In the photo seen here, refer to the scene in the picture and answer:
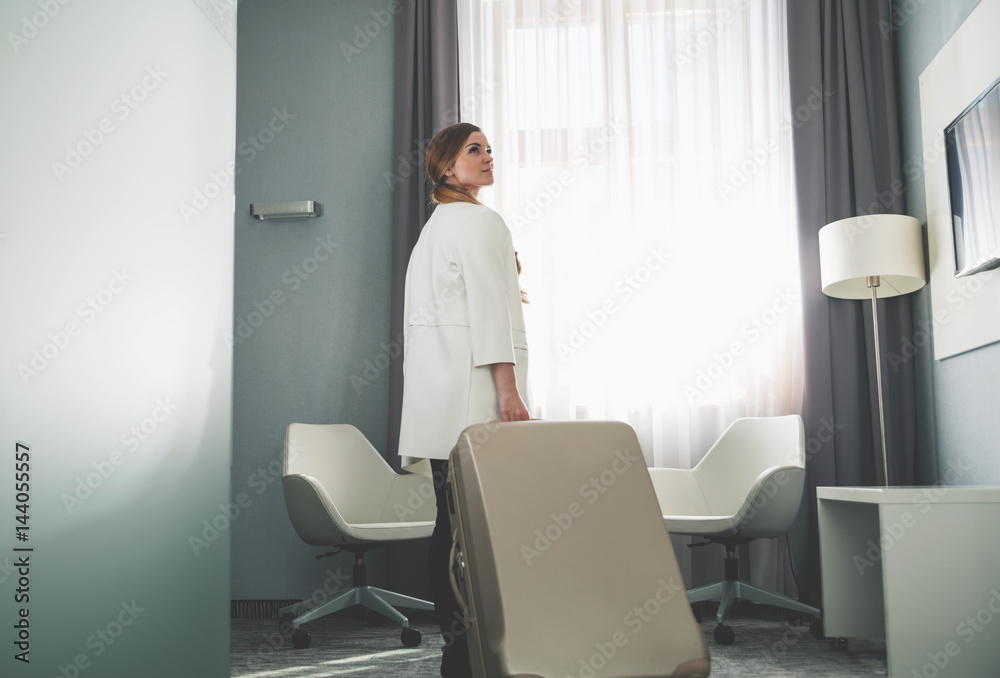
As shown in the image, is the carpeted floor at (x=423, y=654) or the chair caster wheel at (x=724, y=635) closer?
the carpeted floor at (x=423, y=654)

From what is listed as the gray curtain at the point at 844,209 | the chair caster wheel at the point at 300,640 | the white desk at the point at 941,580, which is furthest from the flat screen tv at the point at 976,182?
the chair caster wheel at the point at 300,640

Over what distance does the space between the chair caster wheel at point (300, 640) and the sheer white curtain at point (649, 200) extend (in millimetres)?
1373

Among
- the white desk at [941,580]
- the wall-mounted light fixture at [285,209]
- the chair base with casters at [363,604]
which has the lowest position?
the chair base with casters at [363,604]

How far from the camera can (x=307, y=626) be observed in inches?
131

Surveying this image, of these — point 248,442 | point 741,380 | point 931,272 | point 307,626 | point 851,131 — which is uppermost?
point 851,131

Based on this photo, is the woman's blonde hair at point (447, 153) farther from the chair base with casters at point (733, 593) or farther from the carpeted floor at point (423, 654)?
the chair base with casters at point (733, 593)

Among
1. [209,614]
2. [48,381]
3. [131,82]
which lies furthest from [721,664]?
[131,82]

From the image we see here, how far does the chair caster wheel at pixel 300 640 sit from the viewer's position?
287 centimetres

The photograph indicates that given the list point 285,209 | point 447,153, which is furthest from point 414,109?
point 447,153

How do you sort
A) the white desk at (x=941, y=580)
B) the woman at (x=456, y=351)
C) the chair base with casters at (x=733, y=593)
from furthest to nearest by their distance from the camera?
the chair base with casters at (x=733, y=593) → the white desk at (x=941, y=580) → the woman at (x=456, y=351)

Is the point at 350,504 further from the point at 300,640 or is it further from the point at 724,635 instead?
the point at 724,635

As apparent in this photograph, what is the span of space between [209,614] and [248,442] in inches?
80.4

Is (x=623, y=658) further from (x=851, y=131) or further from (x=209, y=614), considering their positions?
Answer: (x=851, y=131)

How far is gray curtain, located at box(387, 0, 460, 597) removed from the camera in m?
3.68
